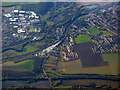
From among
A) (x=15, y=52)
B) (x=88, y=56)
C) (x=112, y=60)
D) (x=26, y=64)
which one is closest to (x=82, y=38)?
(x=88, y=56)

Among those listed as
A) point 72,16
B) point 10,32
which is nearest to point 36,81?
point 10,32

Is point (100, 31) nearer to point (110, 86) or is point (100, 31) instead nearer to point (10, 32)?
point (110, 86)

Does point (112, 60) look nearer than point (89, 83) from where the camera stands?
No

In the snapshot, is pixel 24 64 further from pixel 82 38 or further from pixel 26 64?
pixel 82 38

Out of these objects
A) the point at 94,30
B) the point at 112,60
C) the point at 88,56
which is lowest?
the point at 112,60

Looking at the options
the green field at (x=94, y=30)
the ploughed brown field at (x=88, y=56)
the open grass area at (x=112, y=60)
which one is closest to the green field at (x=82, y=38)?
the ploughed brown field at (x=88, y=56)

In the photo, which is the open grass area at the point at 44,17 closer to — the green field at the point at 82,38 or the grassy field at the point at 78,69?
the green field at the point at 82,38

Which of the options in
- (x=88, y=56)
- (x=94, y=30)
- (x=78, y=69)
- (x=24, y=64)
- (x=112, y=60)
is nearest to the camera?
(x=78, y=69)
